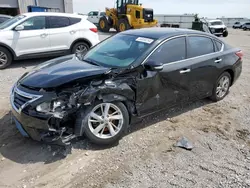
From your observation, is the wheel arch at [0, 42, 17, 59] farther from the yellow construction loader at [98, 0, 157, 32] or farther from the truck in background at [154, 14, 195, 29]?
the truck in background at [154, 14, 195, 29]

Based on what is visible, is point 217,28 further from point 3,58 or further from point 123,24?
point 3,58

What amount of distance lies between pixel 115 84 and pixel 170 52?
123cm

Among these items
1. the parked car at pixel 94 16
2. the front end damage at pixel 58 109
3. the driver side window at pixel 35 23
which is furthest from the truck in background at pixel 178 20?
the front end damage at pixel 58 109

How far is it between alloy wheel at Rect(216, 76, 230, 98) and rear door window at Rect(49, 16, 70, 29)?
542cm

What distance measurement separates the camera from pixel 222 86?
16.0 feet

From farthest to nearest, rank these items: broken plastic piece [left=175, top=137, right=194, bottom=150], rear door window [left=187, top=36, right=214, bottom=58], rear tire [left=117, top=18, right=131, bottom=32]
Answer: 1. rear tire [left=117, top=18, right=131, bottom=32]
2. rear door window [left=187, top=36, right=214, bottom=58]
3. broken plastic piece [left=175, top=137, right=194, bottom=150]

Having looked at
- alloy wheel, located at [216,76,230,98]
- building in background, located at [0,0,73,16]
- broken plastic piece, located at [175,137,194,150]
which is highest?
building in background, located at [0,0,73,16]

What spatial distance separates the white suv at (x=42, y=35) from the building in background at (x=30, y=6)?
16206 mm

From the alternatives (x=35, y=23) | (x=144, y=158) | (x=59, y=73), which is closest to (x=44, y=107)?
(x=59, y=73)

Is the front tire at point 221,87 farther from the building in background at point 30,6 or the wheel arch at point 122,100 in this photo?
the building in background at point 30,6

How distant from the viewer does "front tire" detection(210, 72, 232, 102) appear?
472 centimetres

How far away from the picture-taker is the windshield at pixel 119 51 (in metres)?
3.56

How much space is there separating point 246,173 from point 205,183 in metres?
0.58

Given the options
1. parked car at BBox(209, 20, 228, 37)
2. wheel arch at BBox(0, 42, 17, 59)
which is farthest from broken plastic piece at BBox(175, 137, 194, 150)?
parked car at BBox(209, 20, 228, 37)
